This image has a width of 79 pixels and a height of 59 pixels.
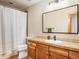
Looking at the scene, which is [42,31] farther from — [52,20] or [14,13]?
[14,13]

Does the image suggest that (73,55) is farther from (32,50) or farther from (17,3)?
(17,3)

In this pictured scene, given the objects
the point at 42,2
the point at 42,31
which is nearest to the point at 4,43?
the point at 42,31

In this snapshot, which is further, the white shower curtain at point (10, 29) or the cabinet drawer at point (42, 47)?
the white shower curtain at point (10, 29)

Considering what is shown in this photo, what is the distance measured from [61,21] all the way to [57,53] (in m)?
1.07

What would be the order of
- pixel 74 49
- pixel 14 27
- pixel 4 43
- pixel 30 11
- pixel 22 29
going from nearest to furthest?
pixel 74 49
pixel 4 43
pixel 14 27
pixel 22 29
pixel 30 11

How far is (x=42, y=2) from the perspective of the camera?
10.8ft

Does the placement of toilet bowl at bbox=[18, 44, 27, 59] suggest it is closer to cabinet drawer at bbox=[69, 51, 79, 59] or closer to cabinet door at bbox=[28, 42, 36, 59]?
cabinet door at bbox=[28, 42, 36, 59]

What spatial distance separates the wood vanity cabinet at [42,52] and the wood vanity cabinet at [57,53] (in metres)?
0.14

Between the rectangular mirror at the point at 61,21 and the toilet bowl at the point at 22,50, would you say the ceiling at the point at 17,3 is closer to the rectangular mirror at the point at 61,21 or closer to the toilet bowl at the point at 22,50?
the rectangular mirror at the point at 61,21

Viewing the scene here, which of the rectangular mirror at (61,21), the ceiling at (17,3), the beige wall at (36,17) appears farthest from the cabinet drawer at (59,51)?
the ceiling at (17,3)

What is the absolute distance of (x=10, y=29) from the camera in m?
3.05

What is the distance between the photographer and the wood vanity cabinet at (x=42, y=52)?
218 cm

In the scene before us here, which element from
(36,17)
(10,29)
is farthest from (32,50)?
(36,17)

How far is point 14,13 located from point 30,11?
0.87m
